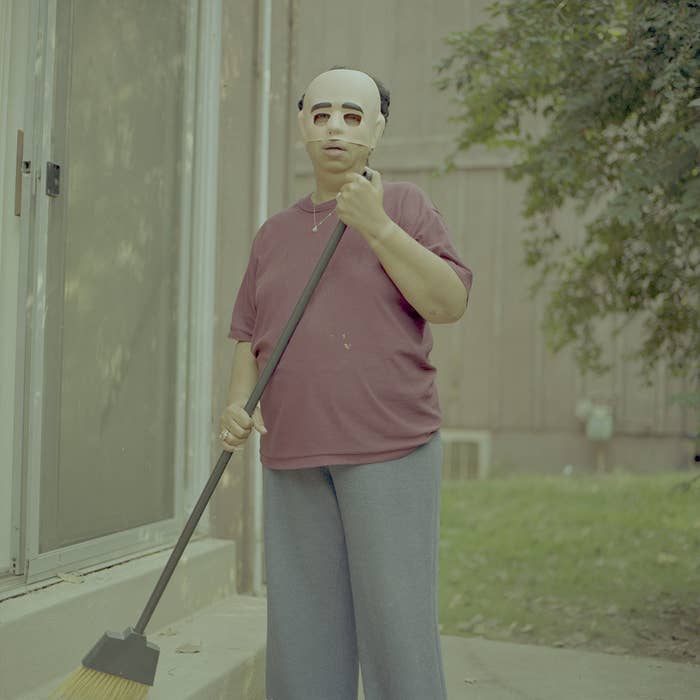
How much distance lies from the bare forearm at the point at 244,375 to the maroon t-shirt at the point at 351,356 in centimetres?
13

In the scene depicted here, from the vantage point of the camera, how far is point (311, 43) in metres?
9.02

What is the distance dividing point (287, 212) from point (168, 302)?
128cm

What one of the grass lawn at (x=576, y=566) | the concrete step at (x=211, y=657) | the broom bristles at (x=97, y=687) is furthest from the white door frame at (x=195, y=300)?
the grass lawn at (x=576, y=566)

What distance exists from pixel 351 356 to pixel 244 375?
326 millimetres

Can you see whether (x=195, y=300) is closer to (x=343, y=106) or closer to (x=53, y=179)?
(x=53, y=179)

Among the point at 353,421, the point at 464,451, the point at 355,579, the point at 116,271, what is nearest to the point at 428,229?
the point at 353,421

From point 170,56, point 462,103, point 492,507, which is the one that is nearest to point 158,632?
point 170,56

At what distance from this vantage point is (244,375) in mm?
2059

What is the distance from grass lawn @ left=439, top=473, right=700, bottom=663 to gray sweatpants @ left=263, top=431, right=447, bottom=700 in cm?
191

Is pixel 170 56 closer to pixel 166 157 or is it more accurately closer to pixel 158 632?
pixel 166 157

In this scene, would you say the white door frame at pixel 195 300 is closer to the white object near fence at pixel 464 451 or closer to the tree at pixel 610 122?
the tree at pixel 610 122

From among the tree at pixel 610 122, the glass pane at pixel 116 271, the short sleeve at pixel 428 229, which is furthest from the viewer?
the tree at pixel 610 122

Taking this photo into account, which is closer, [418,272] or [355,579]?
[418,272]

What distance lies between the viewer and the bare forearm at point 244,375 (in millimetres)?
2051
